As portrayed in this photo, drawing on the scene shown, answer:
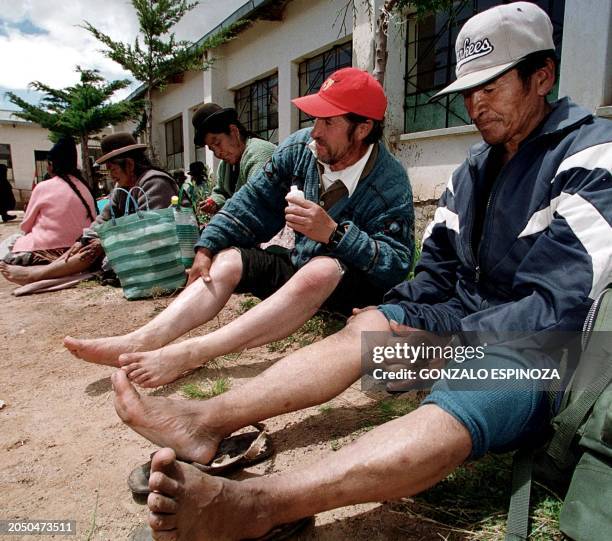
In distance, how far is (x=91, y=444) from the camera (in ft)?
5.93

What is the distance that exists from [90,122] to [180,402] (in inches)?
641

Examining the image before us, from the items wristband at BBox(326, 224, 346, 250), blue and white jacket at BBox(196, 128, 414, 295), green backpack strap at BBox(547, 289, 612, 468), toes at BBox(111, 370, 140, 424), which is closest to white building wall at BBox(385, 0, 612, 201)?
blue and white jacket at BBox(196, 128, 414, 295)

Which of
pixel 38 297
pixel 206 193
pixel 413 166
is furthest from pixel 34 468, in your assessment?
pixel 206 193

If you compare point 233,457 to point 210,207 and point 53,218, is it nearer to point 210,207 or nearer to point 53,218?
point 210,207

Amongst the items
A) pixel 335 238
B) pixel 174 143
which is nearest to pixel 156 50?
pixel 174 143

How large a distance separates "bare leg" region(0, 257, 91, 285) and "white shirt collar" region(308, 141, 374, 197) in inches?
114

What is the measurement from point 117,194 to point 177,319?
2281 mm

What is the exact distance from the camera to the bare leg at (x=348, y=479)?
109cm

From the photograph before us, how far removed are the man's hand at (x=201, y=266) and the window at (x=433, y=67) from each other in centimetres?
393

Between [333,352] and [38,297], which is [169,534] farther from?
[38,297]

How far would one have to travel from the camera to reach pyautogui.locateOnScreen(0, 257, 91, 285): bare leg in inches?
167

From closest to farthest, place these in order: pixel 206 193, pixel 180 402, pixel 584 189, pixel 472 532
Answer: pixel 472 532 < pixel 584 189 < pixel 180 402 < pixel 206 193

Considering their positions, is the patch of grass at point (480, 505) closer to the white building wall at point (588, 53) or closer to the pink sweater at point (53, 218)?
the white building wall at point (588, 53)

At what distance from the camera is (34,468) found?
1674mm
